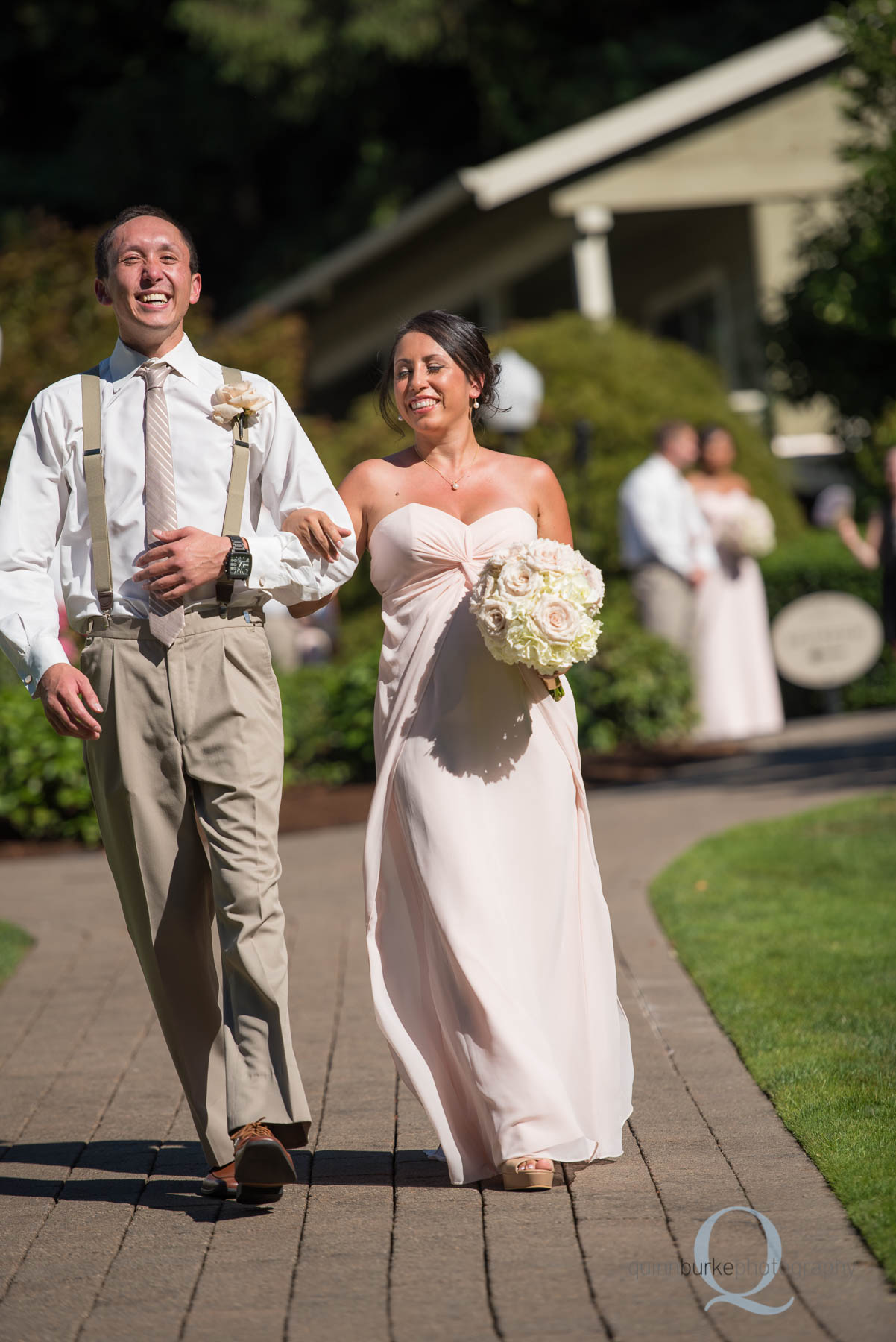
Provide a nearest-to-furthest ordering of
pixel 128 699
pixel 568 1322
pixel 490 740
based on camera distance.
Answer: pixel 568 1322, pixel 128 699, pixel 490 740

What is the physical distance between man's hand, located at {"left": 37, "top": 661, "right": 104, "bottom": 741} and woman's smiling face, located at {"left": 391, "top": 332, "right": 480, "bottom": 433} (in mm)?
1212

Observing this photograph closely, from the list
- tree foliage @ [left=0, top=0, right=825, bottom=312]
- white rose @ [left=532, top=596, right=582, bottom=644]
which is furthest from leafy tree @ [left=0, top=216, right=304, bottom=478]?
tree foliage @ [left=0, top=0, right=825, bottom=312]

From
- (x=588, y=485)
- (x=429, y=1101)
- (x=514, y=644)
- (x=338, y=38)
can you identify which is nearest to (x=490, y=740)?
(x=514, y=644)

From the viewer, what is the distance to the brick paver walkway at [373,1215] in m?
3.44

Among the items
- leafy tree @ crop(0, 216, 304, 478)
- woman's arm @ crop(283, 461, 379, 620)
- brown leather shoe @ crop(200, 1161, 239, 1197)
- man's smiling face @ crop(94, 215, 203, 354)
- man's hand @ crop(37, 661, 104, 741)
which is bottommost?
brown leather shoe @ crop(200, 1161, 239, 1197)

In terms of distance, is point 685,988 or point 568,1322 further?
point 685,988

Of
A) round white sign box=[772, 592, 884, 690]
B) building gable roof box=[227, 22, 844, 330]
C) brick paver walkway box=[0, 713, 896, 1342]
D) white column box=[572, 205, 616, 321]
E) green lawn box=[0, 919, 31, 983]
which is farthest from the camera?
white column box=[572, 205, 616, 321]

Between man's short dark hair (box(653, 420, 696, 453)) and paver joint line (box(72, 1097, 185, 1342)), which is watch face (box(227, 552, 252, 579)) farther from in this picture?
man's short dark hair (box(653, 420, 696, 453))

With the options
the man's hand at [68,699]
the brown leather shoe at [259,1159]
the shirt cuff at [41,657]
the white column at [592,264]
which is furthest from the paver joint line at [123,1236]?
the white column at [592,264]

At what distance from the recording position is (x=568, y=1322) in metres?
3.36

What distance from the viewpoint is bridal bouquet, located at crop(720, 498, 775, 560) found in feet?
43.1

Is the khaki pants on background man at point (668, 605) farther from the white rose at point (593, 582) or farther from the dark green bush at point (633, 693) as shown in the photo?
the white rose at point (593, 582)

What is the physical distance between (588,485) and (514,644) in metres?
12.7

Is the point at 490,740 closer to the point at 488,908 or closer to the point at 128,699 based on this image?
the point at 488,908
